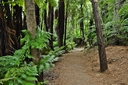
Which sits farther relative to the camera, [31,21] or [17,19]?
[17,19]

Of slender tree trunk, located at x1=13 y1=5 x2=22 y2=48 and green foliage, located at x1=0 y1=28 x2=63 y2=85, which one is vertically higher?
slender tree trunk, located at x1=13 y1=5 x2=22 y2=48

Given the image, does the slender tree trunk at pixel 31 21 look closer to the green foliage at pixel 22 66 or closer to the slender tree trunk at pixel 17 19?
the green foliage at pixel 22 66

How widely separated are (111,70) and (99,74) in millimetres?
524

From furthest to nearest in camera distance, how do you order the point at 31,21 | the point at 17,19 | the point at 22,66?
the point at 17,19
the point at 31,21
the point at 22,66

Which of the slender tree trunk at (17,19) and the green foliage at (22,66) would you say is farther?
the slender tree trunk at (17,19)

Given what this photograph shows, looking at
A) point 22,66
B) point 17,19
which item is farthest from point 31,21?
point 17,19

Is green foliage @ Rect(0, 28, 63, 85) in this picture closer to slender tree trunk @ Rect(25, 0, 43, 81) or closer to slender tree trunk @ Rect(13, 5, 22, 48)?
slender tree trunk @ Rect(25, 0, 43, 81)

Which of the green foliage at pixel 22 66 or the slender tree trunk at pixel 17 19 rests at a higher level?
the slender tree trunk at pixel 17 19

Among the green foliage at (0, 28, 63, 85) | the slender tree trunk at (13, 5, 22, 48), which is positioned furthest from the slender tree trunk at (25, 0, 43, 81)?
the slender tree trunk at (13, 5, 22, 48)

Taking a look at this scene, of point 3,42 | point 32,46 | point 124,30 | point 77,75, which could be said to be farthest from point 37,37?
point 124,30

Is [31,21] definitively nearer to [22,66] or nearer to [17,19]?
[22,66]

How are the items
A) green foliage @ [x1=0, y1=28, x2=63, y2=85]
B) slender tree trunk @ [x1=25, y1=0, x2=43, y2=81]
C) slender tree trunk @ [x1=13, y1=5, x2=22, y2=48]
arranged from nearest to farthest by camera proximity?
green foliage @ [x1=0, y1=28, x2=63, y2=85]
slender tree trunk @ [x1=25, y1=0, x2=43, y2=81]
slender tree trunk @ [x1=13, y1=5, x2=22, y2=48]

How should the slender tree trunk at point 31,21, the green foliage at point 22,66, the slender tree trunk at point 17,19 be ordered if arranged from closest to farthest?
the green foliage at point 22,66 → the slender tree trunk at point 31,21 → the slender tree trunk at point 17,19

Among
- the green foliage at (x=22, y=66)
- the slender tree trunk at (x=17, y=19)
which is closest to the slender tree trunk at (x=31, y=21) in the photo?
the green foliage at (x=22, y=66)
